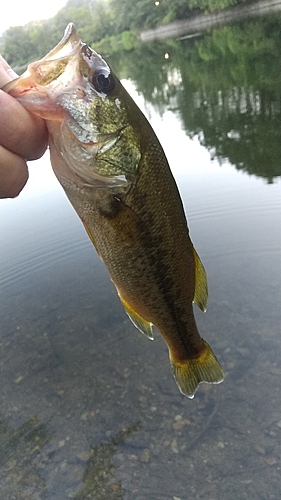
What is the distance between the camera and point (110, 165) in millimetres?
1707

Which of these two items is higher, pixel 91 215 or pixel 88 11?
pixel 88 11

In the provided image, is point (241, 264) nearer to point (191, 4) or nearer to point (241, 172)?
point (241, 172)

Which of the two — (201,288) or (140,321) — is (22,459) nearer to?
(140,321)

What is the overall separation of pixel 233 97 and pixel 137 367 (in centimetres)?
1246

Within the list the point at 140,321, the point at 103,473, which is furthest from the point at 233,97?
the point at 140,321

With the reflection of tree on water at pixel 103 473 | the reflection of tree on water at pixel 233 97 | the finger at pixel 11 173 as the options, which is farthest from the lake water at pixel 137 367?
the finger at pixel 11 173

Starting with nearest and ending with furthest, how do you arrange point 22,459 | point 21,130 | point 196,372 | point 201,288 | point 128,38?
point 21,130 < point 201,288 < point 196,372 < point 22,459 < point 128,38

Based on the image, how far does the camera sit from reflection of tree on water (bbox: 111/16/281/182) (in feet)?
32.5

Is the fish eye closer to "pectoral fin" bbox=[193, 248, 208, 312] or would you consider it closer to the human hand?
the human hand

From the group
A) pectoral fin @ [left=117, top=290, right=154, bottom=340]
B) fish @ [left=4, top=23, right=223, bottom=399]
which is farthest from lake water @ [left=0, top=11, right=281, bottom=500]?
fish @ [left=4, top=23, right=223, bottom=399]

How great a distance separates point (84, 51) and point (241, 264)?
4.53 meters

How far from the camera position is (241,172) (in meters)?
8.54

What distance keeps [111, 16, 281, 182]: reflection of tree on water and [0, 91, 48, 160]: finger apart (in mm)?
6888

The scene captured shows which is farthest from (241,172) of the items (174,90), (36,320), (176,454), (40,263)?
(174,90)
